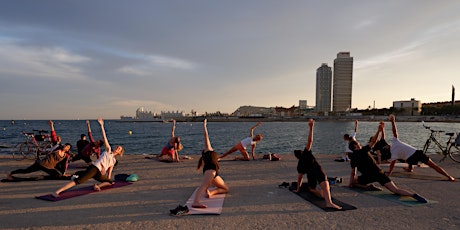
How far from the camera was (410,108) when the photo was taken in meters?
144

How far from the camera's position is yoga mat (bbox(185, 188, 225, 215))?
5.01 metres

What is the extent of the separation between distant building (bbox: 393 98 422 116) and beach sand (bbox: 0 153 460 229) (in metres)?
168

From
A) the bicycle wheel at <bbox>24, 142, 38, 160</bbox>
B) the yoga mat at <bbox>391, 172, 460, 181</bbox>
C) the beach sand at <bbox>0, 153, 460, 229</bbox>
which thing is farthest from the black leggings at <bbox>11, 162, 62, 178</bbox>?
the yoga mat at <bbox>391, 172, 460, 181</bbox>

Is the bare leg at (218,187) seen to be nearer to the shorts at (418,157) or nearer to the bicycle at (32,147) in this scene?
the shorts at (418,157)

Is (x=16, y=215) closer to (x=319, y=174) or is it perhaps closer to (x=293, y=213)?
(x=293, y=213)

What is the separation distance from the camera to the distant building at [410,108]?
14060 centimetres

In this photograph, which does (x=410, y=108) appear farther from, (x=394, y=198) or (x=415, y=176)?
(x=394, y=198)

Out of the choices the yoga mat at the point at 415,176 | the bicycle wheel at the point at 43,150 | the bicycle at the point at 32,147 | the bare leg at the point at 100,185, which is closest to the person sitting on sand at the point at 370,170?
the yoga mat at the point at 415,176

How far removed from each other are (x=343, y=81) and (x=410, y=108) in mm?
46127

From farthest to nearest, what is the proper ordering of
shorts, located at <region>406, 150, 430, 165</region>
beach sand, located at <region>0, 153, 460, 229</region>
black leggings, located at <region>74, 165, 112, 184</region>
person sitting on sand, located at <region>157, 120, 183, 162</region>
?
person sitting on sand, located at <region>157, 120, 183, 162</region>, shorts, located at <region>406, 150, 430, 165</region>, black leggings, located at <region>74, 165, 112, 184</region>, beach sand, located at <region>0, 153, 460, 229</region>

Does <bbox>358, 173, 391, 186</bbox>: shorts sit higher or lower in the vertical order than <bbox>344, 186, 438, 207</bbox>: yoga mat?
higher

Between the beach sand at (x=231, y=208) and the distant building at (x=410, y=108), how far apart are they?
551 feet

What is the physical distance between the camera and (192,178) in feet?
27.7

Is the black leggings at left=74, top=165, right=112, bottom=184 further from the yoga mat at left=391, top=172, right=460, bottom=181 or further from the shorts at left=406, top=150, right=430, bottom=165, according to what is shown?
the yoga mat at left=391, top=172, right=460, bottom=181
